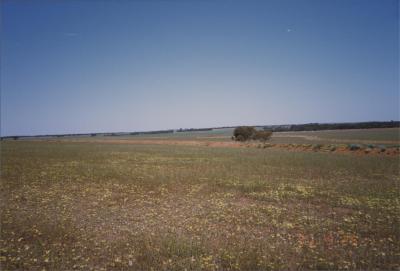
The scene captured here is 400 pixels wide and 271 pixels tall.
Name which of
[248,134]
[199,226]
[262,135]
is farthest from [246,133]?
[199,226]

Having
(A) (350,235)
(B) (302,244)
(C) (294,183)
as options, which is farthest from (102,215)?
(C) (294,183)

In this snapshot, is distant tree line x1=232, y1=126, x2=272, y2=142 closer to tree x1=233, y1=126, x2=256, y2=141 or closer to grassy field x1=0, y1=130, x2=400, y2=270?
tree x1=233, y1=126, x2=256, y2=141

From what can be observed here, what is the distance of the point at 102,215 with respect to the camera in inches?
410

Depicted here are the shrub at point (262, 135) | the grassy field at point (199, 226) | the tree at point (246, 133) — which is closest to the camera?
the grassy field at point (199, 226)

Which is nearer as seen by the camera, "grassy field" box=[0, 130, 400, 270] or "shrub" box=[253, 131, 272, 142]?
"grassy field" box=[0, 130, 400, 270]

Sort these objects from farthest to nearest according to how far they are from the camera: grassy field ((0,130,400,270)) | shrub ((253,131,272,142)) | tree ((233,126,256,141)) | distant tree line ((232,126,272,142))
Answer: tree ((233,126,256,141)) → distant tree line ((232,126,272,142)) → shrub ((253,131,272,142)) → grassy field ((0,130,400,270))

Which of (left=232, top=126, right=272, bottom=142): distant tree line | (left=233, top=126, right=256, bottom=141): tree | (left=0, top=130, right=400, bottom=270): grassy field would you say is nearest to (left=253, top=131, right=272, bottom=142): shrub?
(left=232, top=126, right=272, bottom=142): distant tree line

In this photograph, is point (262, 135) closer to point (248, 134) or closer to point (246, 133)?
point (248, 134)

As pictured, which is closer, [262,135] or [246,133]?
[262,135]

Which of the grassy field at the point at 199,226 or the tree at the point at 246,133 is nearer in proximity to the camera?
the grassy field at the point at 199,226

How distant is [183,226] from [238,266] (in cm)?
334

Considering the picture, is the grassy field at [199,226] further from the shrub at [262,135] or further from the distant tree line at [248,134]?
the distant tree line at [248,134]

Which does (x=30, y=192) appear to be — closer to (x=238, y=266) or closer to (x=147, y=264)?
(x=147, y=264)

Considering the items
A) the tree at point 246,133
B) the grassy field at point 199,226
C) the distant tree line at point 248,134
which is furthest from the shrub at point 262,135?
the grassy field at point 199,226
